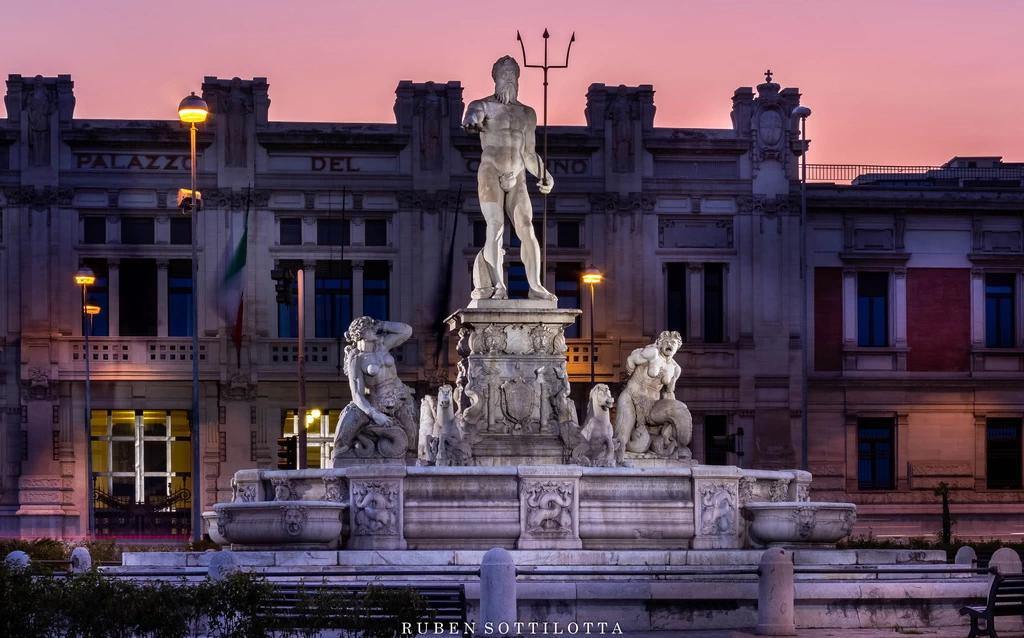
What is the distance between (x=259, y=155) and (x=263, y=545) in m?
37.1

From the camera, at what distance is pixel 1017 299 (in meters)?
61.8

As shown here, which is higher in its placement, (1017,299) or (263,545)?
(1017,299)

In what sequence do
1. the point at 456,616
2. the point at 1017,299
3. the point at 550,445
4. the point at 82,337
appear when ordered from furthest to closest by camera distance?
the point at 1017,299 < the point at 82,337 < the point at 550,445 < the point at 456,616

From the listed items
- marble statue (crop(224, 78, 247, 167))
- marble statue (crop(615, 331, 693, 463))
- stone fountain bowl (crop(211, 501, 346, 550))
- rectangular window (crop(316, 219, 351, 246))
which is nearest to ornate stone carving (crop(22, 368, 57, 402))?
marble statue (crop(224, 78, 247, 167))

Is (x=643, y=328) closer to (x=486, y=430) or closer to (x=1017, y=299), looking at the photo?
(x=1017, y=299)

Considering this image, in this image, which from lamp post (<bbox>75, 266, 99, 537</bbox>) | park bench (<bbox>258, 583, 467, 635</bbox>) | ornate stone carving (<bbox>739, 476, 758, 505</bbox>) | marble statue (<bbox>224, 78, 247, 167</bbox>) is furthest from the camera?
marble statue (<bbox>224, 78, 247, 167</bbox>)

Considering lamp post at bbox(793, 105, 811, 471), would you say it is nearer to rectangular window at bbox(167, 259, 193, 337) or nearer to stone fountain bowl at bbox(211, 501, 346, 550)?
rectangular window at bbox(167, 259, 193, 337)

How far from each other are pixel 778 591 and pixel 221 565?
568 cm

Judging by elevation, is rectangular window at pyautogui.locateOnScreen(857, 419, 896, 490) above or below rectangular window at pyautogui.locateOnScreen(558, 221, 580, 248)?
below

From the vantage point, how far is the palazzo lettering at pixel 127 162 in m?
57.7

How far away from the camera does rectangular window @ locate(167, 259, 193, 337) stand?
58.2 m

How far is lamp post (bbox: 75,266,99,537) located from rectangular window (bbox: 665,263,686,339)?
18.5 m

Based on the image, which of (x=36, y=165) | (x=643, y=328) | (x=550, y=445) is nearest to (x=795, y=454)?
(x=643, y=328)

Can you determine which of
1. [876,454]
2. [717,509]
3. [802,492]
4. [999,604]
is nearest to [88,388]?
[876,454]
